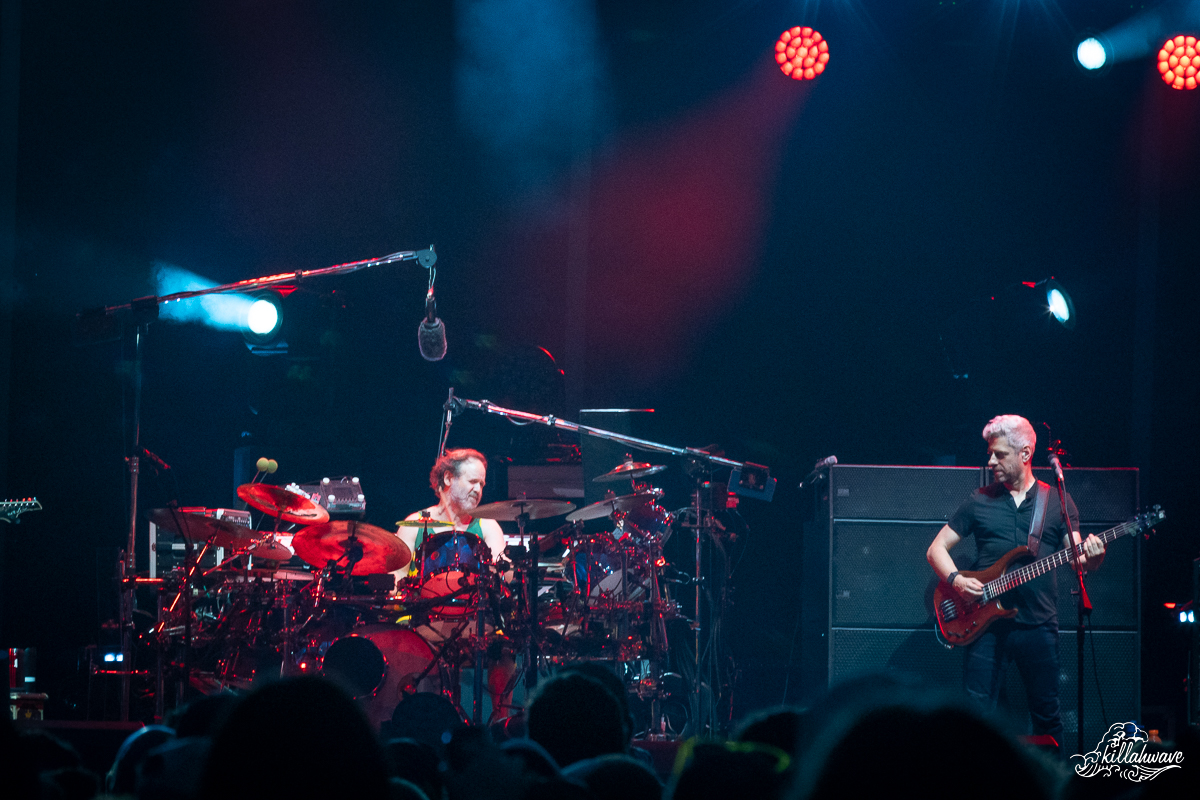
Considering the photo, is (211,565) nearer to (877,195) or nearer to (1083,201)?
(877,195)

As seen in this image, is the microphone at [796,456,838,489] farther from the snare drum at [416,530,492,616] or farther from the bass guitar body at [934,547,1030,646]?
the snare drum at [416,530,492,616]

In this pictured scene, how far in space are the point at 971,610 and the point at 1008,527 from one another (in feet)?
1.96

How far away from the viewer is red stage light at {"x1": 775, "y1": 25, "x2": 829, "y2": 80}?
8422 millimetres

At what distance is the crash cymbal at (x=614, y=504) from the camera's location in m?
7.41

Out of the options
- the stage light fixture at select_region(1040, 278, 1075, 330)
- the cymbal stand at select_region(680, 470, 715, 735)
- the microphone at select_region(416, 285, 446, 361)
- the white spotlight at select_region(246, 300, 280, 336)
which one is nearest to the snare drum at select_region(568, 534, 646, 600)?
the cymbal stand at select_region(680, 470, 715, 735)

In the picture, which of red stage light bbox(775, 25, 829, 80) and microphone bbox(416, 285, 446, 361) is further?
red stage light bbox(775, 25, 829, 80)

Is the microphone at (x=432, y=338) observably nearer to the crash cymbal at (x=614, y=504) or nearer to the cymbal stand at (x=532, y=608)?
the crash cymbal at (x=614, y=504)

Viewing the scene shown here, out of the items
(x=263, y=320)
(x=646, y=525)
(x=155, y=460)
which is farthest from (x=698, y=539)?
(x=263, y=320)

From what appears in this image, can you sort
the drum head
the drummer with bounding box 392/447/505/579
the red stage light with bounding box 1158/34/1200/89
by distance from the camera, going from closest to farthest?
the drum head → the red stage light with bounding box 1158/34/1200/89 → the drummer with bounding box 392/447/505/579

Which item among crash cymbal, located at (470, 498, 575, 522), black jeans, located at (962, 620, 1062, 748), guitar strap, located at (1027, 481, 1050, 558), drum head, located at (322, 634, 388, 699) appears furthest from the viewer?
crash cymbal, located at (470, 498, 575, 522)

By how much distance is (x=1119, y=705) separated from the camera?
7.46 meters

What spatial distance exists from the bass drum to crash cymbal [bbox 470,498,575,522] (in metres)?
1.03

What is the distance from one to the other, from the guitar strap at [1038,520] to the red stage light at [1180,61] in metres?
3.73

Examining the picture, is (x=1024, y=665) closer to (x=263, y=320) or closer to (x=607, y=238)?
(x=607, y=238)
